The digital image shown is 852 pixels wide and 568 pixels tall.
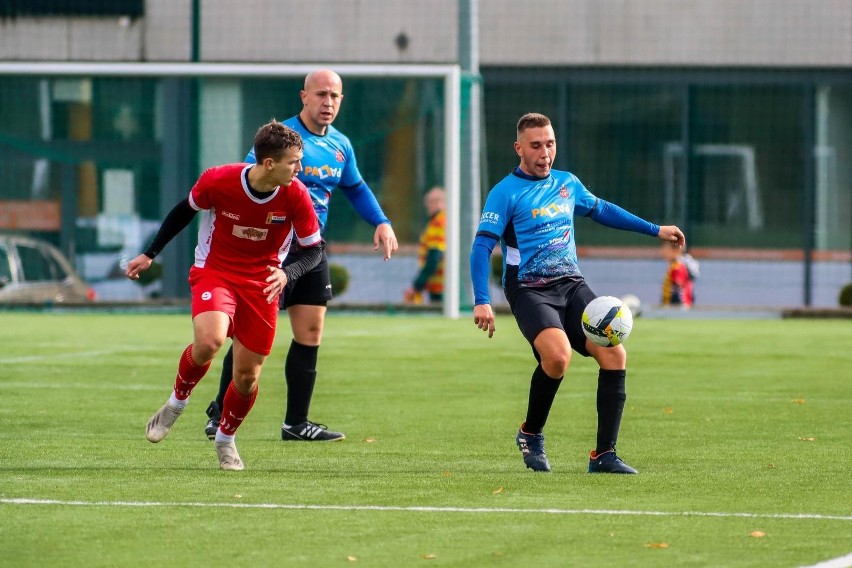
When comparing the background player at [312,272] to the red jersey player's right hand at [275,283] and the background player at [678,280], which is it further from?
the background player at [678,280]

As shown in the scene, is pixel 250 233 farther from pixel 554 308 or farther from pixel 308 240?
pixel 554 308

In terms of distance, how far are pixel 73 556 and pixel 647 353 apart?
34.5ft

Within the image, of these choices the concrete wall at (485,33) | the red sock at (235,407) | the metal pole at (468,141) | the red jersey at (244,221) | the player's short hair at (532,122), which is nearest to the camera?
the red jersey at (244,221)

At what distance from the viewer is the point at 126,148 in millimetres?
23000

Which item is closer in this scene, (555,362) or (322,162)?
(555,362)

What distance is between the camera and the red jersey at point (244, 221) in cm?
785

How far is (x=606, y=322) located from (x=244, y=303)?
1.67 m

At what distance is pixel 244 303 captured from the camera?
7.93m

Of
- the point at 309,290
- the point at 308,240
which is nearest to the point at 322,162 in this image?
the point at 309,290

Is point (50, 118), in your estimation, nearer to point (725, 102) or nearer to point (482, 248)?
point (725, 102)

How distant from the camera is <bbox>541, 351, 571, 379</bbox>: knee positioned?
25.7 ft

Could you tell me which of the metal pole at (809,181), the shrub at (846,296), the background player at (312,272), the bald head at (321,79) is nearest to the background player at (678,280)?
the shrub at (846,296)

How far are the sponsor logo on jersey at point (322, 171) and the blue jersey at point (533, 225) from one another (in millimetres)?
1508

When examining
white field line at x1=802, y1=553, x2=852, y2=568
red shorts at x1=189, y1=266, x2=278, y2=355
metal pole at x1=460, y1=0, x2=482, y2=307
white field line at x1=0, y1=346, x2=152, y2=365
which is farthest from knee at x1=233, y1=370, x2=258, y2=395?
metal pole at x1=460, y1=0, x2=482, y2=307
